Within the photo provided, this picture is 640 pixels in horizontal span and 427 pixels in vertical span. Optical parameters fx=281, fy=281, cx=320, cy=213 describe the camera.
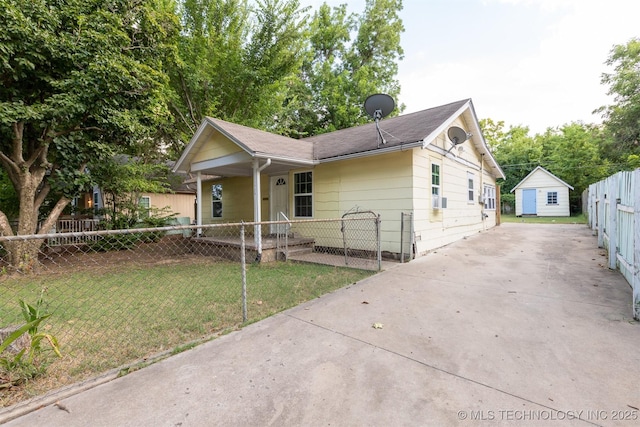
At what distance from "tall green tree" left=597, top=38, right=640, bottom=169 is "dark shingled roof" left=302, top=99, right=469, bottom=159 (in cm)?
1822

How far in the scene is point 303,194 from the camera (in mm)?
9648

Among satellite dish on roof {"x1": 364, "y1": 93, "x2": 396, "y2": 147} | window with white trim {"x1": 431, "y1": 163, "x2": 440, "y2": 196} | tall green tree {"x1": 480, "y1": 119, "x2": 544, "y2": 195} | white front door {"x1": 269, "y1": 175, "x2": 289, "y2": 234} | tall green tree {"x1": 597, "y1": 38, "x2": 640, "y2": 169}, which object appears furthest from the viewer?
tall green tree {"x1": 480, "y1": 119, "x2": 544, "y2": 195}

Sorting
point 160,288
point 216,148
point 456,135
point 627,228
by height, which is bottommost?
point 160,288

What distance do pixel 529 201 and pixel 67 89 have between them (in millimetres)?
30185

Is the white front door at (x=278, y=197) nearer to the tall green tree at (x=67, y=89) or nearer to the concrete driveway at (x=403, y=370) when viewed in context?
the tall green tree at (x=67, y=89)

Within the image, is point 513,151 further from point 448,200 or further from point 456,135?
point 448,200

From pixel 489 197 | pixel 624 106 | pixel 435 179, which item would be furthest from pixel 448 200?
pixel 624 106

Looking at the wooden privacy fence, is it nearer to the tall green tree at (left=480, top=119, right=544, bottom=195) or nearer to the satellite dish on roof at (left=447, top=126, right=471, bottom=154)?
the satellite dish on roof at (left=447, top=126, right=471, bottom=154)

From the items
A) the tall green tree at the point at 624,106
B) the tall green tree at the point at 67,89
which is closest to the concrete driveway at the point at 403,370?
the tall green tree at the point at 67,89

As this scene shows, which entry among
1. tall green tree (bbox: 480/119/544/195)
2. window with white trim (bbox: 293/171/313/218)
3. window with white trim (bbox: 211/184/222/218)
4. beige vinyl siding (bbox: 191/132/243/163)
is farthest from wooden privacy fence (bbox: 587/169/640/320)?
tall green tree (bbox: 480/119/544/195)

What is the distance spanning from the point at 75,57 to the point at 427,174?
938 cm

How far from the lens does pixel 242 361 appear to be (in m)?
2.66

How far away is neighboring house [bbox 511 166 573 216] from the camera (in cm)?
2302

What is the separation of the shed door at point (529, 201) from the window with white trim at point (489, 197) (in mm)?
12341
